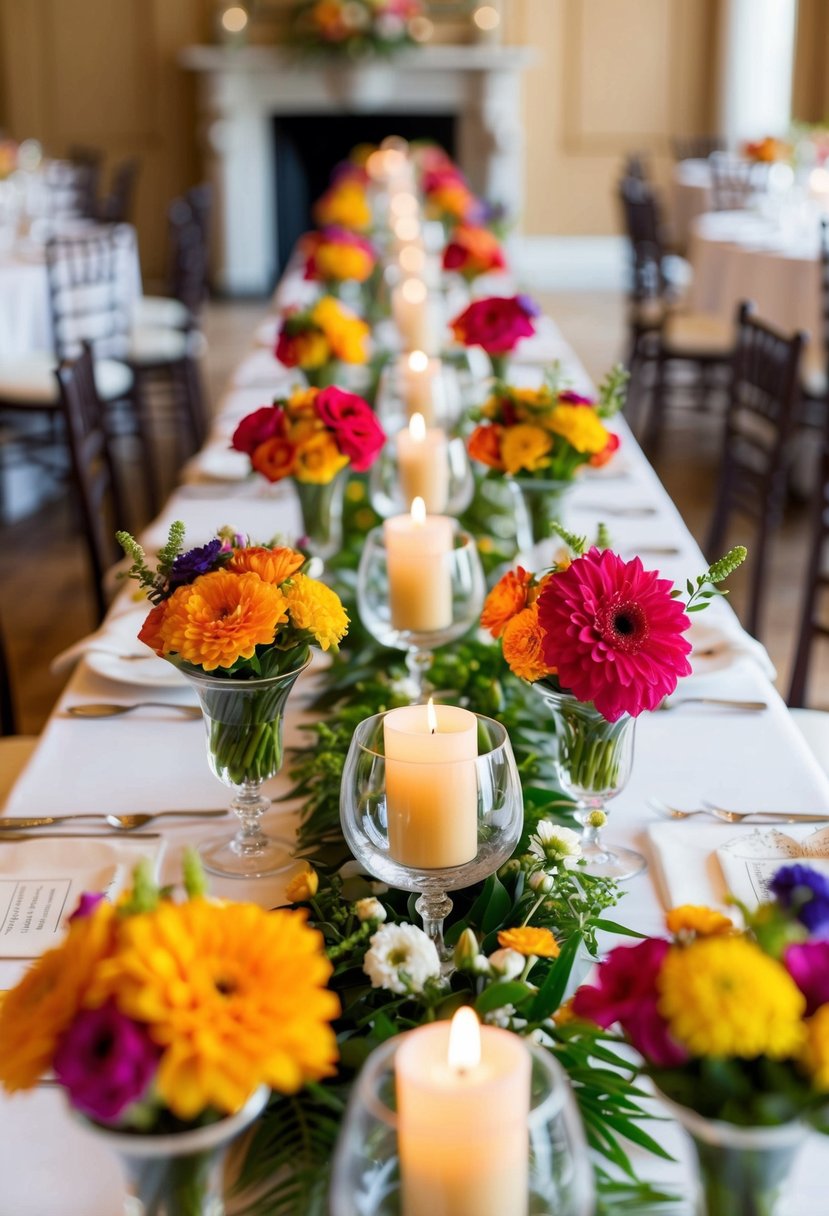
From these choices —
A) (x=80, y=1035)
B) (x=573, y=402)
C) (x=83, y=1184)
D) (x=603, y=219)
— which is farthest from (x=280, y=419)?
(x=603, y=219)

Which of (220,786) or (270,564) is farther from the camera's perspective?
(220,786)

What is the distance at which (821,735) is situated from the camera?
1.96 meters

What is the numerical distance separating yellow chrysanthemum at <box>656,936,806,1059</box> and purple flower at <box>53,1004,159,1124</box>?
235mm

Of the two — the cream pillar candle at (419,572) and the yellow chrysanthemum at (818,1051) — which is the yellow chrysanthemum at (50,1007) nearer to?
the yellow chrysanthemum at (818,1051)

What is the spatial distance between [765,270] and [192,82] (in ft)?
19.0

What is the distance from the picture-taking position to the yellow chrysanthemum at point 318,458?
182cm

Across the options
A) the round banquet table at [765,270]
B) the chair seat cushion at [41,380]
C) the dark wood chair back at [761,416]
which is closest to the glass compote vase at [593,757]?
the dark wood chair back at [761,416]

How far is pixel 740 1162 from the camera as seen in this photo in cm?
65

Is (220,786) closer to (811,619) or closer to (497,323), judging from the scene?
(497,323)

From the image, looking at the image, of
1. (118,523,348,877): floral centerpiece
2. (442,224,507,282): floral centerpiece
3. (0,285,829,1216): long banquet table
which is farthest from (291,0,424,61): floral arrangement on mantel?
(118,523,348,877): floral centerpiece

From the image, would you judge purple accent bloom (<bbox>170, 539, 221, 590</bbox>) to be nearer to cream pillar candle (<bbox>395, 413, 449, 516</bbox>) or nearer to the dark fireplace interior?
cream pillar candle (<bbox>395, 413, 449, 516</bbox>)

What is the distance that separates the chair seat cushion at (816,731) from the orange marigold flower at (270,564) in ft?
3.17

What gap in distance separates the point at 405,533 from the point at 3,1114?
749 millimetres

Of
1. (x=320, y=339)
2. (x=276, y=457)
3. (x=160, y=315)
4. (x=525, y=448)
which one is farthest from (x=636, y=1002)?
(x=160, y=315)
